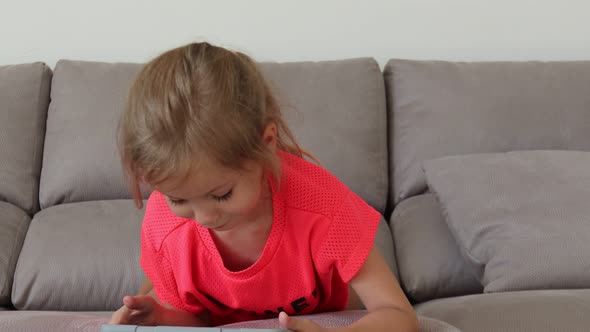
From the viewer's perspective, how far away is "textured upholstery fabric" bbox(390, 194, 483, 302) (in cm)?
179

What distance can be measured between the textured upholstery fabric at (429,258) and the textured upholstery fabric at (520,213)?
41mm

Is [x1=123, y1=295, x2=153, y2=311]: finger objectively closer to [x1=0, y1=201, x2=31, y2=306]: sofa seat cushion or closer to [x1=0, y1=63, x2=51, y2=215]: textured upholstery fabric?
[x1=0, y1=201, x2=31, y2=306]: sofa seat cushion

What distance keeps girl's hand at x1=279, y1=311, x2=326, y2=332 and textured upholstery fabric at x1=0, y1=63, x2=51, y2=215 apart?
4.11ft

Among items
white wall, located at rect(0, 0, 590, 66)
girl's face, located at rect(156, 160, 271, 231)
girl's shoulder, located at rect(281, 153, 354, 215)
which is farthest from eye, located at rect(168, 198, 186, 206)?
white wall, located at rect(0, 0, 590, 66)

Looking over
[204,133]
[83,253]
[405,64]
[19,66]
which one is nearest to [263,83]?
[204,133]

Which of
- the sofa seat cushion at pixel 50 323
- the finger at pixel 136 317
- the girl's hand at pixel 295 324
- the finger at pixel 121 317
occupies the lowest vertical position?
the sofa seat cushion at pixel 50 323

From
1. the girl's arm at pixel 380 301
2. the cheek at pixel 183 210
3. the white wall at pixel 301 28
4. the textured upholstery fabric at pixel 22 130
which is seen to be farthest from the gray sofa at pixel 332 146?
the cheek at pixel 183 210

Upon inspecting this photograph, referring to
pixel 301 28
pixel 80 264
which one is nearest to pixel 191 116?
pixel 80 264

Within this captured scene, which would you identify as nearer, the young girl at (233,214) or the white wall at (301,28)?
the young girl at (233,214)

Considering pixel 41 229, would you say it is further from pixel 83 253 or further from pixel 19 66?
pixel 19 66

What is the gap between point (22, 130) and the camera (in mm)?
2139

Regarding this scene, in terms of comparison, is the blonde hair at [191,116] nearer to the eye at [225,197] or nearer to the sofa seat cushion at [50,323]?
the eye at [225,197]

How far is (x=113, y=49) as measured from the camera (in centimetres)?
241

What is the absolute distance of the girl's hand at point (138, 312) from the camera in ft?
3.92
